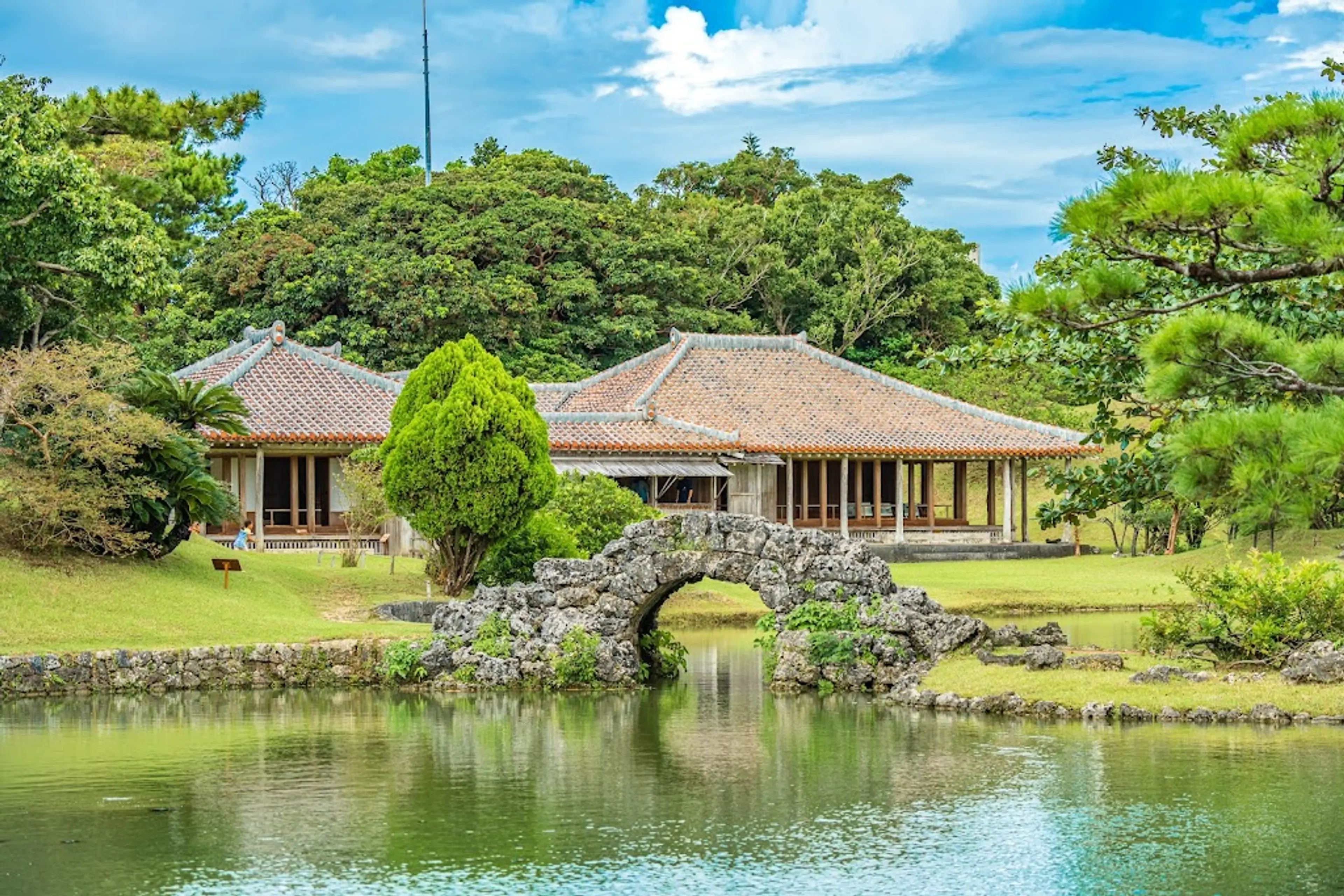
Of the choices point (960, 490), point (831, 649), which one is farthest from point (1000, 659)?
point (960, 490)

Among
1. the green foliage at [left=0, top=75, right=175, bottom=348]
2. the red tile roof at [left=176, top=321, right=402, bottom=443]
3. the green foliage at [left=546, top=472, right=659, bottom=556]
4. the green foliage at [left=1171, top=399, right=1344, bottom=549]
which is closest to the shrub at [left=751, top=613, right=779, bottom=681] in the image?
the green foliage at [left=546, top=472, right=659, bottom=556]

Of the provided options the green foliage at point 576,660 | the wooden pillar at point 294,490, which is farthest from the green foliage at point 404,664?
the wooden pillar at point 294,490

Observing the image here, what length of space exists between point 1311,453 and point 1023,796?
6.22 m

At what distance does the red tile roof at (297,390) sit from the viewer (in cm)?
3266

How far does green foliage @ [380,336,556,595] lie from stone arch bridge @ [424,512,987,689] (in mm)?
4005

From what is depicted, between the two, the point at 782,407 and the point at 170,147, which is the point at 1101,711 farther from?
the point at 170,147

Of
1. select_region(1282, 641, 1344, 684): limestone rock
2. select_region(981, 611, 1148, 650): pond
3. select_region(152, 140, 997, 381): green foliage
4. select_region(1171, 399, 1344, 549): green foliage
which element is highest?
select_region(152, 140, 997, 381): green foliage

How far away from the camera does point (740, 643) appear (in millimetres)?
A: 26016

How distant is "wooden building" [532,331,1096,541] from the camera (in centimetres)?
3703

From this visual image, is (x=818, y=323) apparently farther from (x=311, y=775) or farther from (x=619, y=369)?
(x=311, y=775)

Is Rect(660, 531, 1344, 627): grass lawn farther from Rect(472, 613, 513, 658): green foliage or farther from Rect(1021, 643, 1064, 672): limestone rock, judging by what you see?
Rect(1021, 643, 1064, 672): limestone rock

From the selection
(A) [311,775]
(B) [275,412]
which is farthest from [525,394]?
(A) [311,775]

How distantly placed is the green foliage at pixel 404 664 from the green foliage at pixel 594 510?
23.0 feet

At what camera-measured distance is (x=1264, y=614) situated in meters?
18.4
